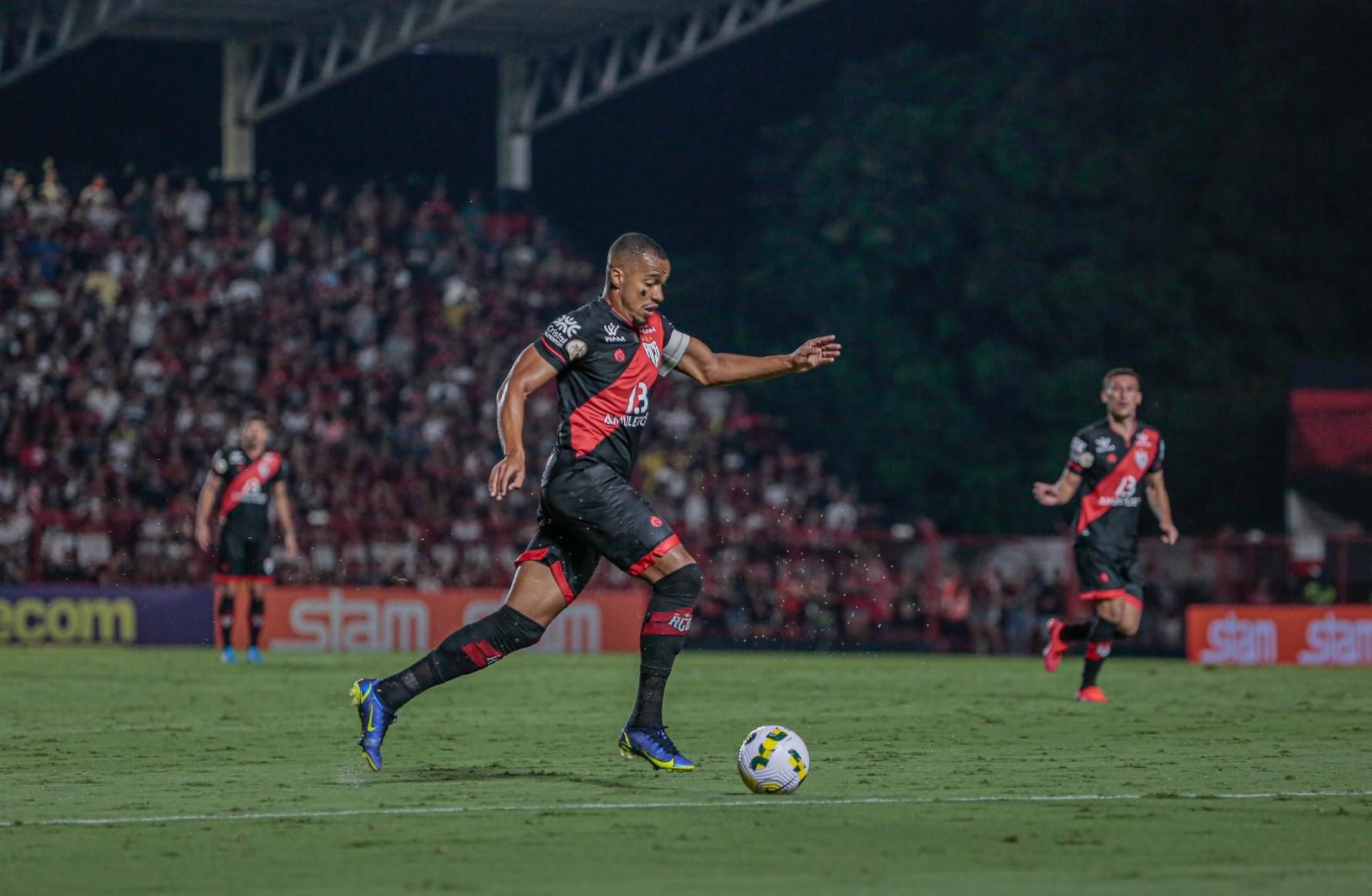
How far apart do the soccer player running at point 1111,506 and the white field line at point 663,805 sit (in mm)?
7700

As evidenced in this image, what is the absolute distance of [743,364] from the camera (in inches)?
425

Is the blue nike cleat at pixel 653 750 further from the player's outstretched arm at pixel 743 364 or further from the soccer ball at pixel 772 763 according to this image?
the player's outstretched arm at pixel 743 364

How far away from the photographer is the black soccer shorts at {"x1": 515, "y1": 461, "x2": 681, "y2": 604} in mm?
10016

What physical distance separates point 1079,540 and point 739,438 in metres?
21.0

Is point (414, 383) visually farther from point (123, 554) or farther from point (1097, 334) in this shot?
point (1097, 334)

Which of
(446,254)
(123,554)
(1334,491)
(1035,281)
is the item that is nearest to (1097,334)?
(1035,281)

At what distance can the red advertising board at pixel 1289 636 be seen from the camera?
25500 mm

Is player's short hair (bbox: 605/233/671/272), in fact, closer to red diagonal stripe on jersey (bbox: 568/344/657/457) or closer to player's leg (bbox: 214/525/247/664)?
red diagonal stripe on jersey (bbox: 568/344/657/457)

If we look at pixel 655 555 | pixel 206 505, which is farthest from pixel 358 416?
pixel 655 555

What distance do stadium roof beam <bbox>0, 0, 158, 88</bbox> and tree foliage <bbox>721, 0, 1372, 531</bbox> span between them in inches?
527

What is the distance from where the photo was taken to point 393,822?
318 inches

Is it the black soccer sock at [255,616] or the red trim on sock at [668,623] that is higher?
the red trim on sock at [668,623]

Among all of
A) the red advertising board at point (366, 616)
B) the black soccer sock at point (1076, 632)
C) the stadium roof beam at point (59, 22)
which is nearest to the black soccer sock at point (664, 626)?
the black soccer sock at point (1076, 632)

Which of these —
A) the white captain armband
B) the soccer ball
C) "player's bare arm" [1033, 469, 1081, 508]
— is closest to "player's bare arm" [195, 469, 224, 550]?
"player's bare arm" [1033, 469, 1081, 508]
